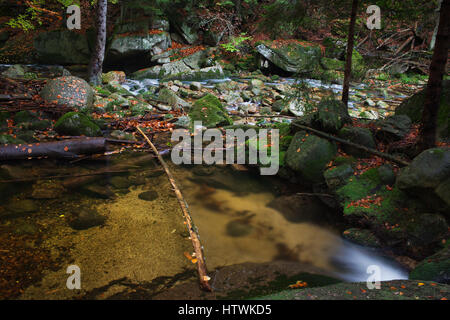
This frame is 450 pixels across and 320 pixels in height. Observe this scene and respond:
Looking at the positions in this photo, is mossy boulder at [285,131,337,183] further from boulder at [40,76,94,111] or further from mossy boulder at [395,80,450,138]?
boulder at [40,76,94,111]

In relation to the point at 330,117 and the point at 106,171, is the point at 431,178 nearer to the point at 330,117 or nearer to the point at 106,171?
the point at 330,117

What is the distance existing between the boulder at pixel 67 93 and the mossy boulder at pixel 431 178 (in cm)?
975

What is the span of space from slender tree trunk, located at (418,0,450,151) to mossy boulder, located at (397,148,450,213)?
74 centimetres

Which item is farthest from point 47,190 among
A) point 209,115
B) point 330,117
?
point 330,117

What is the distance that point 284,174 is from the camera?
7.11m

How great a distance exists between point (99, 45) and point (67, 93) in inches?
181

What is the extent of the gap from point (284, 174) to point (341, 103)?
234 cm

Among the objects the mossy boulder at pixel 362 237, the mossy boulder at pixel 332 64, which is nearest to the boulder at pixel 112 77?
the mossy boulder at pixel 332 64

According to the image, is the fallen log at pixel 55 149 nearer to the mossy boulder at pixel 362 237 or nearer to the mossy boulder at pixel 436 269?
the mossy boulder at pixel 362 237

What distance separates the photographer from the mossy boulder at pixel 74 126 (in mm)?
7883

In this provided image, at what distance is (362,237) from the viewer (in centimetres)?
479
